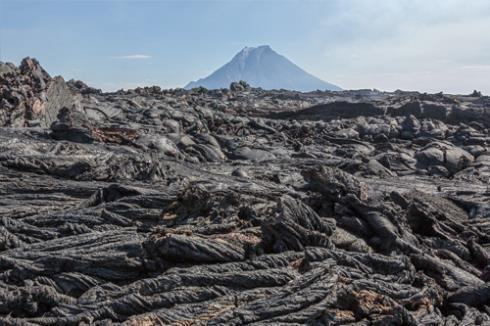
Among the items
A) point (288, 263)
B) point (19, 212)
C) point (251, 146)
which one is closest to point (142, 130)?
point (251, 146)

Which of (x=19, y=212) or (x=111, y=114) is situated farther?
(x=111, y=114)

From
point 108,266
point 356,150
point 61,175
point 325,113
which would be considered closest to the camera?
point 108,266

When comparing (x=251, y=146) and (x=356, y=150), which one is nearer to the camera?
(x=251, y=146)

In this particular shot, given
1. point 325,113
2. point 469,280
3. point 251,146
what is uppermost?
point 325,113

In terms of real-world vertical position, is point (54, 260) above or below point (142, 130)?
below

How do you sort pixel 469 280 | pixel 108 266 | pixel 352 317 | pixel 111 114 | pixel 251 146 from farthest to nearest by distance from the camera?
pixel 111 114 → pixel 251 146 → pixel 469 280 → pixel 108 266 → pixel 352 317

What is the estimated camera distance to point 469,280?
15531 mm

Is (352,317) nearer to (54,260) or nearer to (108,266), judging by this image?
(108,266)

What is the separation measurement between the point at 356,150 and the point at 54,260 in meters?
35.2

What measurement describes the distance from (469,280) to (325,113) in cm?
5563

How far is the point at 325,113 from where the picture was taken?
7019cm

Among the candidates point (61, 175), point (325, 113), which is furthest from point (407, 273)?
point (325, 113)

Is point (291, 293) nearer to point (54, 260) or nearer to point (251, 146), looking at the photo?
point (54, 260)

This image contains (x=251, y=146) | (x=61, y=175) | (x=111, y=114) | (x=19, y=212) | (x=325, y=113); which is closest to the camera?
(x=19, y=212)
